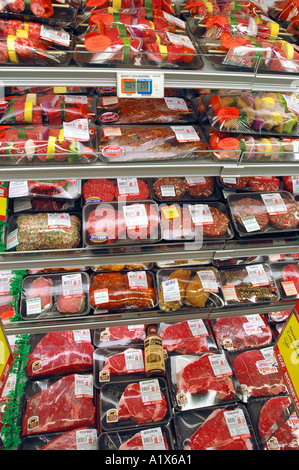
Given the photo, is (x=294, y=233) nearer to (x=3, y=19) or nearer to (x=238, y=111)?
(x=238, y=111)

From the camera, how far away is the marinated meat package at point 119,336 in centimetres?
249

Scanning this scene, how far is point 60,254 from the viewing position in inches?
77.6

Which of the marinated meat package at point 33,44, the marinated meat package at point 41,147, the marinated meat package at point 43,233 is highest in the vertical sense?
the marinated meat package at point 33,44

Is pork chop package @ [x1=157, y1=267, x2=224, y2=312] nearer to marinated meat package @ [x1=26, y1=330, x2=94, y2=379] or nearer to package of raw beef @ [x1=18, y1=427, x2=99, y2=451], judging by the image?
marinated meat package @ [x1=26, y1=330, x2=94, y2=379]

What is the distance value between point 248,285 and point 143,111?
Result: 138cm

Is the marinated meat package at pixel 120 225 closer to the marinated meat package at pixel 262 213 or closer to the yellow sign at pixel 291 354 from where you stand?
the marinated meat package at pixel 262 213

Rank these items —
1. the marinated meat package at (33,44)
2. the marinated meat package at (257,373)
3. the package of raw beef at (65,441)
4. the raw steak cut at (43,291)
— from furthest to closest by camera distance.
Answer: the marinated meat package at (257,373) → the raw steak cut at (43,291) → the package of raw beef at (65,441) → the marinated meat package at (33,44)

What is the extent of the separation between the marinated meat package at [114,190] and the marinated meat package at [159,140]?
0.97 ft

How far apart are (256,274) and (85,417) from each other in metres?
1.49

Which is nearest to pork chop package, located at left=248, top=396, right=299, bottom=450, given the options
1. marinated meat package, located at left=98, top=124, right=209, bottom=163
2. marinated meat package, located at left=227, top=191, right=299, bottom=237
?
marinated meat package, located at left=227, top=191, right=299, bottom=237

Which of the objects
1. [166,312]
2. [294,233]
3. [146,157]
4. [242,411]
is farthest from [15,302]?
[294,233]

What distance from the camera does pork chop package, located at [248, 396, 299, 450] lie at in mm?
2211

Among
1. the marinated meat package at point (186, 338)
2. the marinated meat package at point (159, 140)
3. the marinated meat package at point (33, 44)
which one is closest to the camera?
the marinated meat package at point (33, 44)

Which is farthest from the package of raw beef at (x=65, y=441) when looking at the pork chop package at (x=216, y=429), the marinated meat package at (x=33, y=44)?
the marinated meat package at (x=33, y=44)
